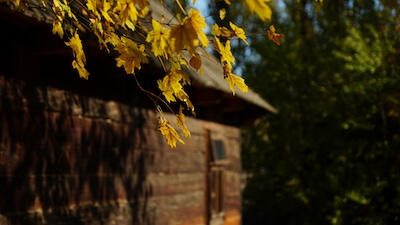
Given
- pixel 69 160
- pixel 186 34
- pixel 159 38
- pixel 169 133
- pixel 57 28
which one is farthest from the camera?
pixel 69 160

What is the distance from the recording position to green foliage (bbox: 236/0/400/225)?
1161 cm

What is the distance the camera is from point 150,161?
21.0 feet

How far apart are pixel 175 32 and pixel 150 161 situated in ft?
13.7

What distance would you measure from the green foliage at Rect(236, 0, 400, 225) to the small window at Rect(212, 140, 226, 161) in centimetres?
254

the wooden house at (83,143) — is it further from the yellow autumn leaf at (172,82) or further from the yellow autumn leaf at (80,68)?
the yellow autumn leaf at (80,68)

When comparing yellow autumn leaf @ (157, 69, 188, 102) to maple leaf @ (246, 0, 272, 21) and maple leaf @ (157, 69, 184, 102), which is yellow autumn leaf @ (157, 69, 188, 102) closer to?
maple leaf @ (157, 69, 184, 102)

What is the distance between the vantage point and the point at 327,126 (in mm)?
14328

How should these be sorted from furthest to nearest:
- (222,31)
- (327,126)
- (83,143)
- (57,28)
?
1. (327,126)
2. (83,143)
3. (57,28)
4. (222,31)

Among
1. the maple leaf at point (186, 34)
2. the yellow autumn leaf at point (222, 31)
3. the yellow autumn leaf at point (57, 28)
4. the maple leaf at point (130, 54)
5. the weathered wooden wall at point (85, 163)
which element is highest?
the yellow autumn leaf at point (57, 28)

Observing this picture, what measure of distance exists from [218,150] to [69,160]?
3.95 meters

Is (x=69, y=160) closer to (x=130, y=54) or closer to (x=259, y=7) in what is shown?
(x=130, y=54)

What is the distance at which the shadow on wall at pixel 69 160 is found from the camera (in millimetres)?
4262

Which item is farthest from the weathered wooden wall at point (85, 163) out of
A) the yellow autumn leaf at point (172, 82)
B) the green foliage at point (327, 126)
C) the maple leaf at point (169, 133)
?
the green foliage at point (327, 126)

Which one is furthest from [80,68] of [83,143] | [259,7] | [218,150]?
[218,150]
